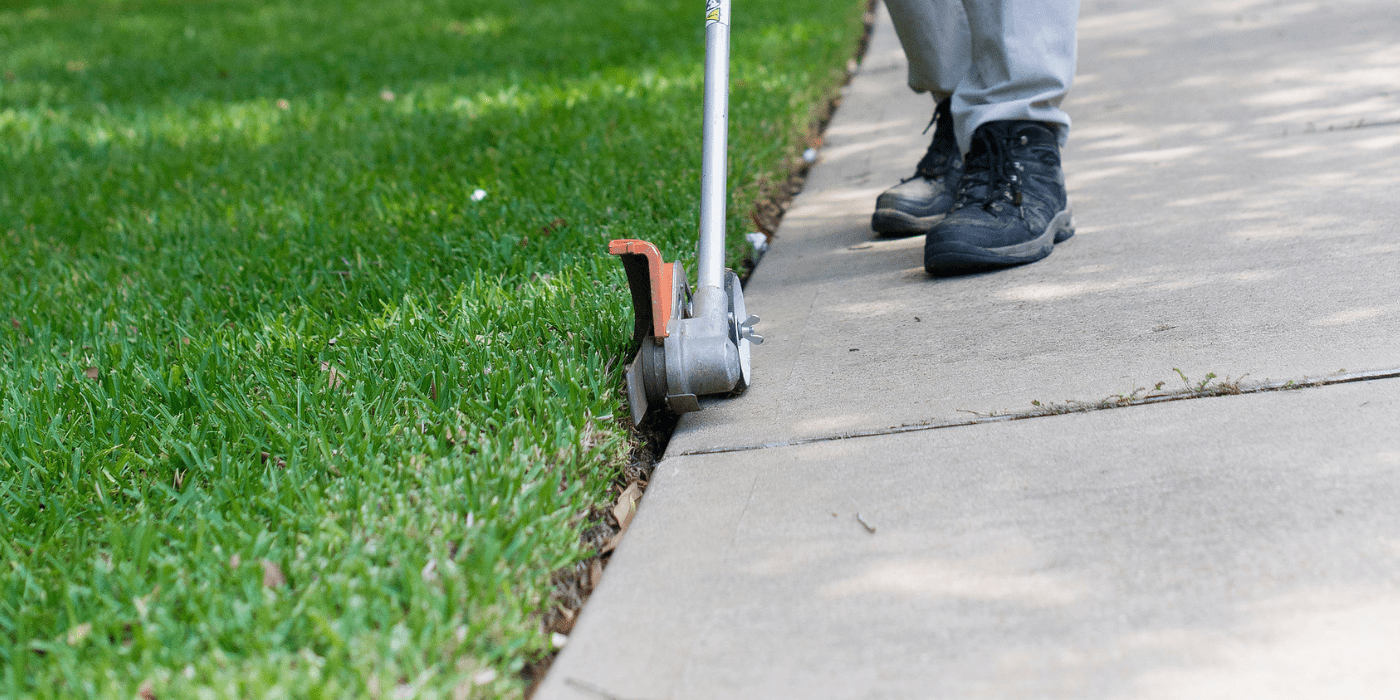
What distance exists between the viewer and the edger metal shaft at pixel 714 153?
1967 millimetres

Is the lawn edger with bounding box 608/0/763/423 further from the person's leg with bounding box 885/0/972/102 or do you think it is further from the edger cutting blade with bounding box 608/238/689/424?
the person's leg with bounding box 885/0/972/102

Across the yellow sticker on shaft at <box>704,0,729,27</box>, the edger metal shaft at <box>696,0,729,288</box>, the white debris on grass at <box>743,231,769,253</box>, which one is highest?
the yellow sticker on shaft at <box>704,0,729,27</box>

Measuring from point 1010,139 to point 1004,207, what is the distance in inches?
8.5

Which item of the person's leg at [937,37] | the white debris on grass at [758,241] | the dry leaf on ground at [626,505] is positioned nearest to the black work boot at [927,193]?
the person's leg at [937,37]

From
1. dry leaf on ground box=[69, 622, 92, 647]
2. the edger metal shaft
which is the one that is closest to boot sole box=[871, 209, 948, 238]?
the edger metal shaft

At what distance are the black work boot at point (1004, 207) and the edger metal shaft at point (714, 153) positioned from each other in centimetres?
65

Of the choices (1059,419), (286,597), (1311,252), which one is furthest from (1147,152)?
(286,597)

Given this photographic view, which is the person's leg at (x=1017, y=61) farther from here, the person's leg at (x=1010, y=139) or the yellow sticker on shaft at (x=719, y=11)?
the yellow sticker on shaft at (x=719, y=11)

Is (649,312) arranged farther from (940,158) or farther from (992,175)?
(940,158)

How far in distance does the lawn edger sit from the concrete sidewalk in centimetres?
10

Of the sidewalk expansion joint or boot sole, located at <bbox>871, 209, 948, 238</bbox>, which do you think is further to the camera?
boot sole, located at <bbox>871, 209, 948, 238</bbox>

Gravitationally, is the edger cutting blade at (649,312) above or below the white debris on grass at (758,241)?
above

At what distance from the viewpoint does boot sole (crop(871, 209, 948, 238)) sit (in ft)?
9.25

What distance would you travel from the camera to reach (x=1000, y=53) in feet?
8.34
